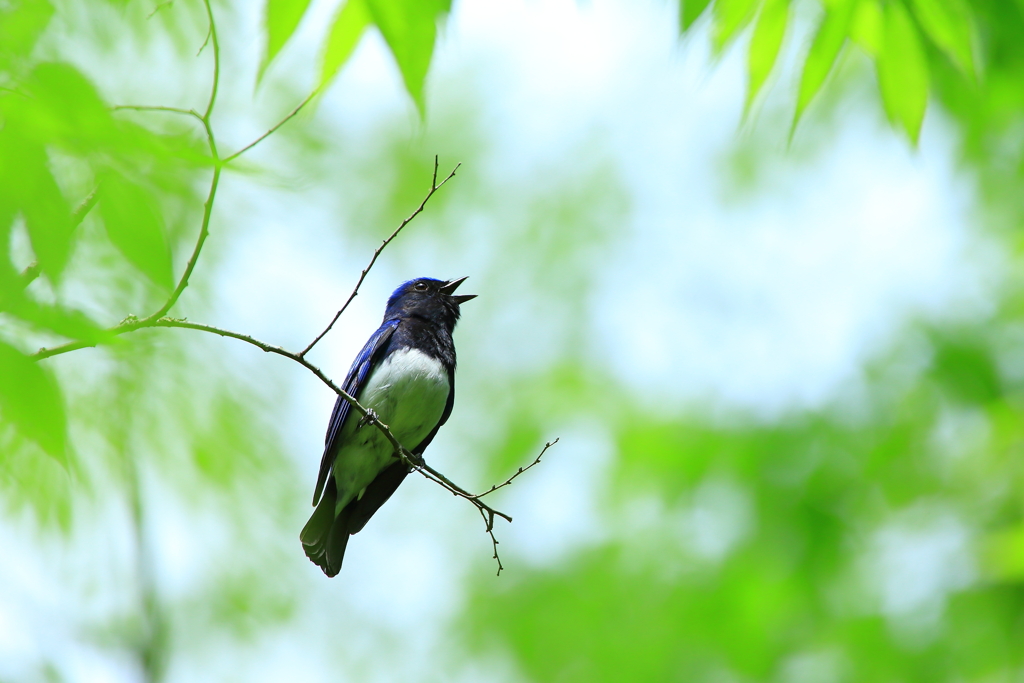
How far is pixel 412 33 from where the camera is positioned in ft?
6.31

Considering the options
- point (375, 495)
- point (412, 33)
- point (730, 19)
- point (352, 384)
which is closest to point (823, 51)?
point (730, 19)

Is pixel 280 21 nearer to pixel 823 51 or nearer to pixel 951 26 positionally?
pixel 823 51

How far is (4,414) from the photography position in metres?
1.28

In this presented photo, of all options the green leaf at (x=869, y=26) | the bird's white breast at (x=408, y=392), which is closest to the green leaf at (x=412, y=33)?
the green leaf at (x=869, y=26)

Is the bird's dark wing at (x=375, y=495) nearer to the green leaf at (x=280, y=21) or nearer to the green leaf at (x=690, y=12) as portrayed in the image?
the green leaf at (x=280, y=21)

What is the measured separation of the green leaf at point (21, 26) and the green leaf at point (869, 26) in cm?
194

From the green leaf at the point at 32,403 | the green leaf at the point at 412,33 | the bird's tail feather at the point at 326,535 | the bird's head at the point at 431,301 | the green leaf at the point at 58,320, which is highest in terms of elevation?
the bird's head at the point at 431,301

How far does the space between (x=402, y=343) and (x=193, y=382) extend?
4.92 ft

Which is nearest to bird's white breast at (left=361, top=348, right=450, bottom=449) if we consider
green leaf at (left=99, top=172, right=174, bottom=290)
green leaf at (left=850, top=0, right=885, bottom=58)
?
green leaf at (left=850, top=0, right=885, bottom=58)

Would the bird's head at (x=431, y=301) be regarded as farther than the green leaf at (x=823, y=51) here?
Yes

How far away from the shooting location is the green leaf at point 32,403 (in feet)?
4.16

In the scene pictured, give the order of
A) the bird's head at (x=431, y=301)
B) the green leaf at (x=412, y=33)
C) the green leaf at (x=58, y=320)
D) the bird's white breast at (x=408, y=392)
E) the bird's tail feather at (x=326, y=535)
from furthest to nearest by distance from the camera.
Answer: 1. the bird's head at (x=431, y=301)
2. the bird's white breast at (x=408, y=392)
3. the bird's tail feather at (x=326, y=535)
4. the green leaf at (x=412, y=33)
5. the green leaf at (x=58, y=320)

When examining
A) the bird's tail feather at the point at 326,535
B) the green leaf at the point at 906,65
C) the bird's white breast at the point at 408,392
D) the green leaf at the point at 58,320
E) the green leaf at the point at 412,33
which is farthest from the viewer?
the bird's white breast at the point at 408,392

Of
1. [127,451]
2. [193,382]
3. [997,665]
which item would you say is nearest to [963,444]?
[997,665]
